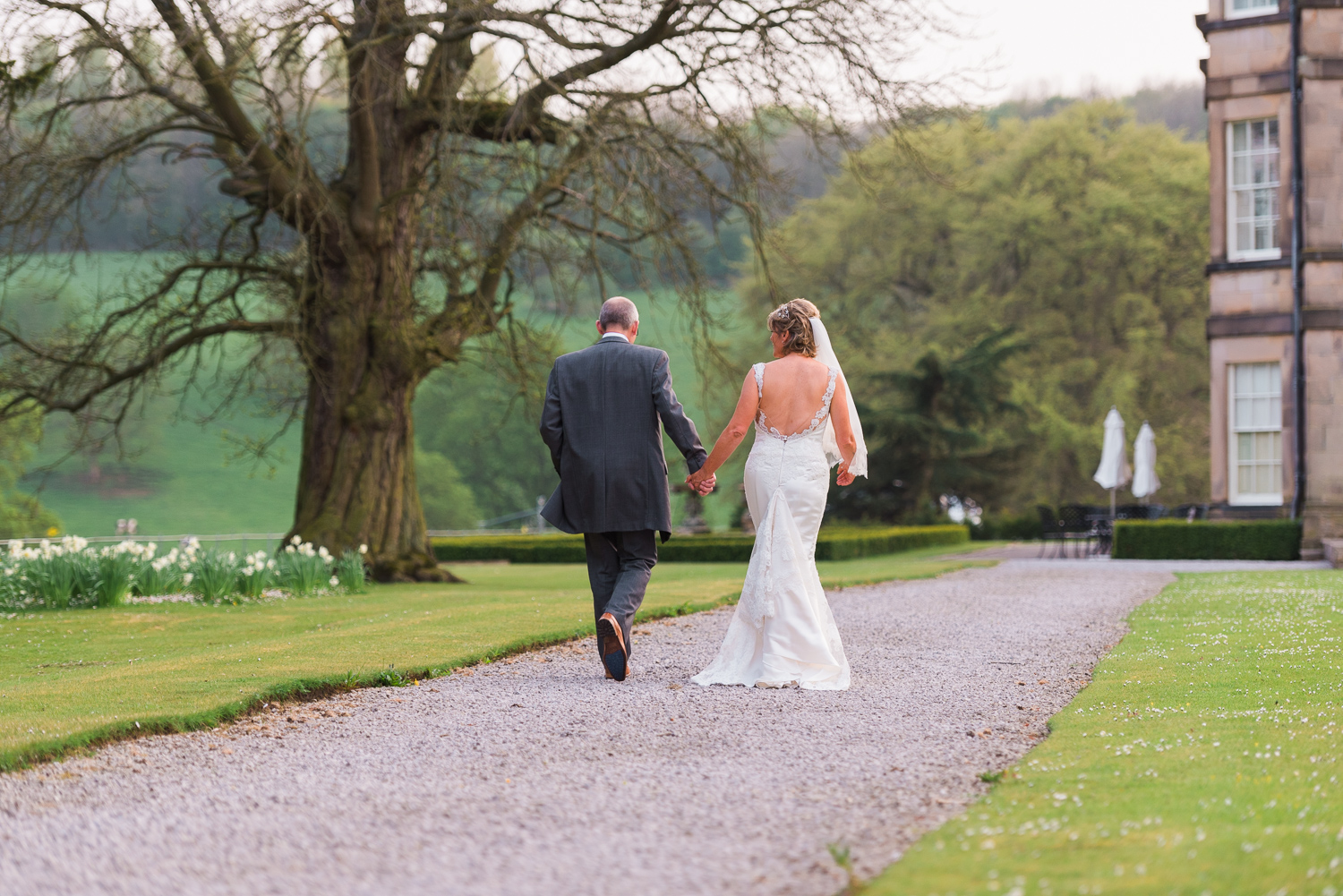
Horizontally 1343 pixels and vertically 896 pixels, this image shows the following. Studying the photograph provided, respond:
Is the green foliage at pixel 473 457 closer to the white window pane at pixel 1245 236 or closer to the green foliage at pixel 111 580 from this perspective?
the white window pane at pixel 1245 236

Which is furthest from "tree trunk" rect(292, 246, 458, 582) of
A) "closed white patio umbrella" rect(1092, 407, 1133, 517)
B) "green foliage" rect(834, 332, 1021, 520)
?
"green foliage" rect(834, 332, 1021, 520)

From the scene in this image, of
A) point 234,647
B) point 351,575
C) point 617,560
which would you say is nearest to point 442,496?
point 351,575

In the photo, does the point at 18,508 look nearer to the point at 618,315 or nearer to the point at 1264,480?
the point at 1264,480

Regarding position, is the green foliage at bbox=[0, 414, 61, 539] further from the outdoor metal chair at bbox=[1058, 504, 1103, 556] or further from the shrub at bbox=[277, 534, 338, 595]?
the outdoor metal chair at bbox=[1058, 504, 1103, 556]

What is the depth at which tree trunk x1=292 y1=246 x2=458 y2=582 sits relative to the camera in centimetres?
1520

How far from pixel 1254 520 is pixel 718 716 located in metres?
16.0

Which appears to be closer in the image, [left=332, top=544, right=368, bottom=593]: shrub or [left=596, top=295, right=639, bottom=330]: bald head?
[left=596, top=295, right=639, bottom=330]: bald head

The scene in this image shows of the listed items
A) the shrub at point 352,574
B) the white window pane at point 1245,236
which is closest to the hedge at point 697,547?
the shrub at point 352,574

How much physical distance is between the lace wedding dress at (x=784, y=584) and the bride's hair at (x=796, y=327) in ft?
0.67

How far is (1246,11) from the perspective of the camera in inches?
798

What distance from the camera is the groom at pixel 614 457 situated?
270 inches

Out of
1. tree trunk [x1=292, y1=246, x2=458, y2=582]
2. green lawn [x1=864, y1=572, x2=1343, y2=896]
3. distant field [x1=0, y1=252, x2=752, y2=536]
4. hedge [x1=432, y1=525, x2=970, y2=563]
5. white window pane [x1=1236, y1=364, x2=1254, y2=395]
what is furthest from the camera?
distant field [x1=0, y1=252, x2=752, y2=536]

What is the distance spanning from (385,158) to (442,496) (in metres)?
43.1

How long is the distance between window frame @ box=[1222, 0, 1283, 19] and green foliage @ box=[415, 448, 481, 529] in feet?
140
